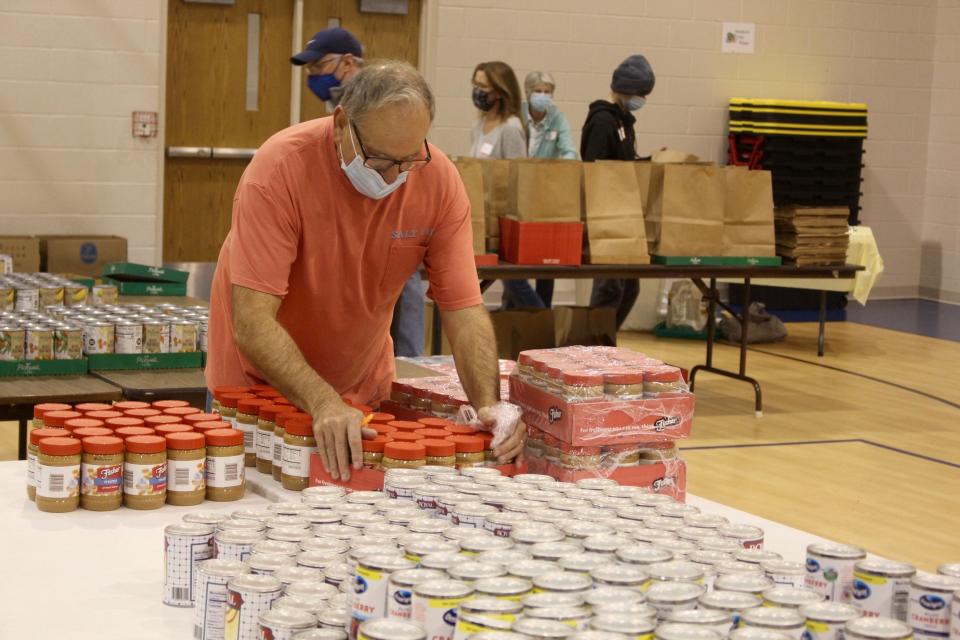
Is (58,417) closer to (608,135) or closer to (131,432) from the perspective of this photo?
(131,432)

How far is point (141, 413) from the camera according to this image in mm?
2871

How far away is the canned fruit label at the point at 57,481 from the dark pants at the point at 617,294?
594 centimetres

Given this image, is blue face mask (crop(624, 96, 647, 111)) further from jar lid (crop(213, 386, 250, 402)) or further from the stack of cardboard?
jar lid (crop(213, 386, 250, 402))

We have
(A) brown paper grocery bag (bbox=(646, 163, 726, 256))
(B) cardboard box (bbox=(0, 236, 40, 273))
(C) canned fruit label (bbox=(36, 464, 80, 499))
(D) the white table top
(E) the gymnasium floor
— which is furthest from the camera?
(B) cardboard box (bbox=(0, 236, 40, 273))

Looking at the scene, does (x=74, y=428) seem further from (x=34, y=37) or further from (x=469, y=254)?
(x=34, y=37)

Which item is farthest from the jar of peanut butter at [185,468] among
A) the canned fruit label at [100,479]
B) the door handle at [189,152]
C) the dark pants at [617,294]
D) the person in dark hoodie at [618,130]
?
the door handle at [189,152]

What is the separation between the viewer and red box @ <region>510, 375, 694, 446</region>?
269 cm

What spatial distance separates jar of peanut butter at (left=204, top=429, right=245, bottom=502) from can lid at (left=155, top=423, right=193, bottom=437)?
6cm

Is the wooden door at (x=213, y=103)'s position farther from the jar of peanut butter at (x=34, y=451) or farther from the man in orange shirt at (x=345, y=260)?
the jar of peanut butter at (x=34, y=451)

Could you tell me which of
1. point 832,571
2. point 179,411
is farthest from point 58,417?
point 832,571

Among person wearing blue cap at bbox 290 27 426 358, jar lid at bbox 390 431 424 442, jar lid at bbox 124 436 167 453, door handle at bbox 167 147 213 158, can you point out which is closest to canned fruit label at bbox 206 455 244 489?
jar lid at bbox 124 436 167 453

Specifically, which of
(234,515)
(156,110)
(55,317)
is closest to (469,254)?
(234,515)

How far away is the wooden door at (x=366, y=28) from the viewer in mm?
9656

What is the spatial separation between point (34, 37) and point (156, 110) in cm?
87
